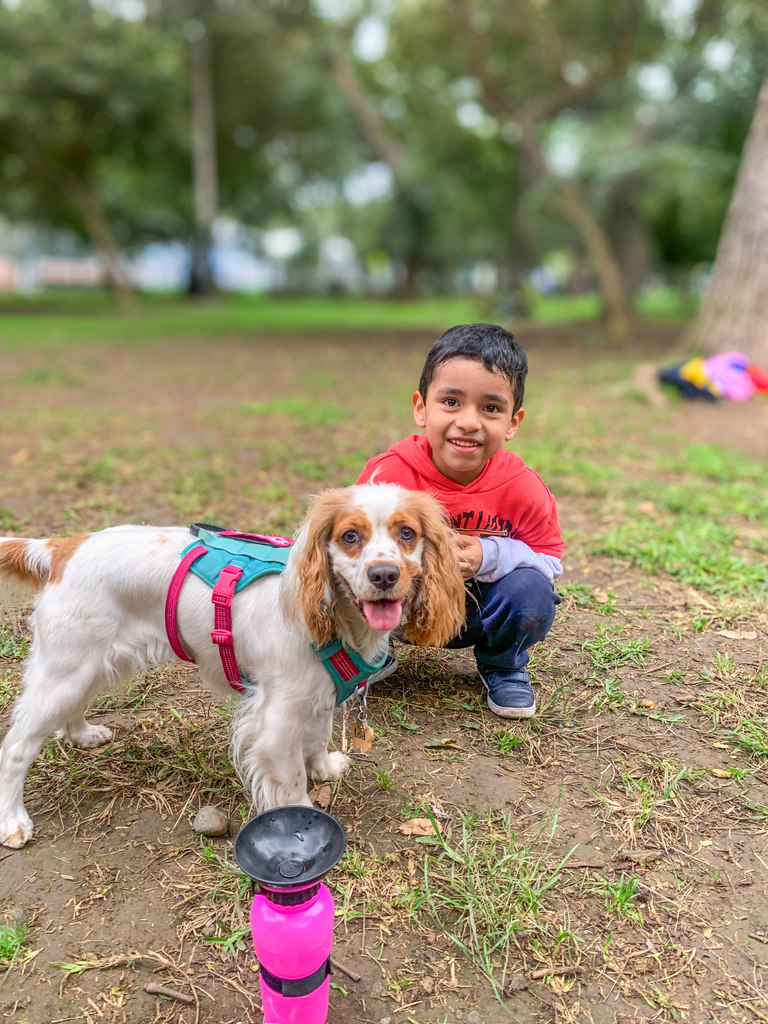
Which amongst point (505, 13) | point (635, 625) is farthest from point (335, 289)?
point (635, 625)

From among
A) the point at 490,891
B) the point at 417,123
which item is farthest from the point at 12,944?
the point at 417,123

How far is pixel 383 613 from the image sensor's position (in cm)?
223

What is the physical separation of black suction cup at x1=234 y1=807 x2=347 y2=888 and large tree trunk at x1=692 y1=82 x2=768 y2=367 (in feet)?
29.5

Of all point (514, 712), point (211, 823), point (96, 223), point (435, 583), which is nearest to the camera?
point (435, 583)

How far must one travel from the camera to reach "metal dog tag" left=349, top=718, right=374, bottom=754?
281 cm

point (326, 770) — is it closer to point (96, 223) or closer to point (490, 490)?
point (490, 490)

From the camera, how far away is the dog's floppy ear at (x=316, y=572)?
7.41ft

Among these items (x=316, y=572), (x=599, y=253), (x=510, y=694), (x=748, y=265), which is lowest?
(x=510, y=694)

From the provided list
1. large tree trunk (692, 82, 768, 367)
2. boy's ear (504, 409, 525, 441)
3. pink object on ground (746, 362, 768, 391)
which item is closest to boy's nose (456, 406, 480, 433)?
boy's ear (504, 409, 525, 441)

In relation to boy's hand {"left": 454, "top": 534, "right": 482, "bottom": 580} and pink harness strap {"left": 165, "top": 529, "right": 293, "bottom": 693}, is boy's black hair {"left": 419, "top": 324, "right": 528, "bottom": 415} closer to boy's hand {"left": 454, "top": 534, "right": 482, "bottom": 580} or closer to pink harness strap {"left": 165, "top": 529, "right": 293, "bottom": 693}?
boy's hand {"left": 454, "top": 534, "right": 482, "bottom": 580}

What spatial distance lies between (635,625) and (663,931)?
182cm

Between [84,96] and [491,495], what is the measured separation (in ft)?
66.5

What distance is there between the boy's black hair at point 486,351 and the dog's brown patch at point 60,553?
1418 millimetres

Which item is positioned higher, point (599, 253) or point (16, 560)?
point (599, 253)
